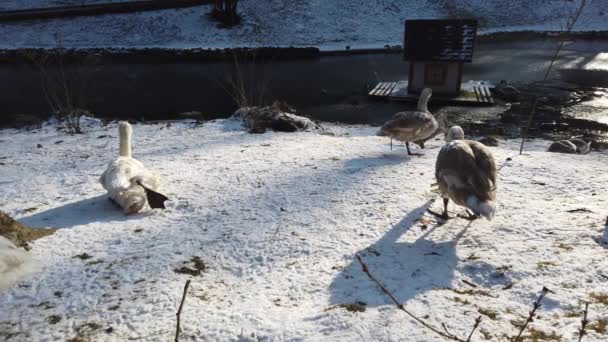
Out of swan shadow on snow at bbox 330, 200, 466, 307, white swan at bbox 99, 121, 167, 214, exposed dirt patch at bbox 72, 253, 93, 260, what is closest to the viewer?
swan shadow on snow at bbox 330, 200, 466, 307

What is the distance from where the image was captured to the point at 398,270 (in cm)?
433

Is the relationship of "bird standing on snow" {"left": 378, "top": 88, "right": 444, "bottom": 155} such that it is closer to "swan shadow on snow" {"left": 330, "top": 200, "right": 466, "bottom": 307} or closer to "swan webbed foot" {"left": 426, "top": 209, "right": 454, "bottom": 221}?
"swan webbed foot" {"left": 426, "top": 209, "right": 454, "bottom": 221}

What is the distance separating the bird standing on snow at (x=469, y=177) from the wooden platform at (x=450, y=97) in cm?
1437

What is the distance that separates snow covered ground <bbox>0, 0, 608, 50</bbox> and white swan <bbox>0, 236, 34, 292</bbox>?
29254 millimetres

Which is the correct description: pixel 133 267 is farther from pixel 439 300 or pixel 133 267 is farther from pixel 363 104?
pixel 363 104

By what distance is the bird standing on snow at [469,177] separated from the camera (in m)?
4.61

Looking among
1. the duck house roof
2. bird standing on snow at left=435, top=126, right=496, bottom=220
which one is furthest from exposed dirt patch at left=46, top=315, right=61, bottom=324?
the duck house roof

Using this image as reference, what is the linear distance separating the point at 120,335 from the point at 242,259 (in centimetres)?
145

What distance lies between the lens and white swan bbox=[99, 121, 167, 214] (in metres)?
5.82

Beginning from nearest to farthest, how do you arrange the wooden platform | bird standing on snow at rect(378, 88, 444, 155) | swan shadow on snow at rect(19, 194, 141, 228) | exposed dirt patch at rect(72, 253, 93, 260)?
exposed dirt patch at rect(72, 253, 93, 260) → swan shadow on snow at rect(19, 194, 141, 228) → bird standing on snow at rect(378, 88, 444, 155) → the wooden platform

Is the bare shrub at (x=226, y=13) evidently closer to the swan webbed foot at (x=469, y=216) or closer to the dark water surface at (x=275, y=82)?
the dark water surface at (x=275, y=82)

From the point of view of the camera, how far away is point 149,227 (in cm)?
539

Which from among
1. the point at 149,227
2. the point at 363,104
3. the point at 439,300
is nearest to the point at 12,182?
the point at 149,227

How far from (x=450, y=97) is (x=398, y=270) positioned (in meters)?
16.7
